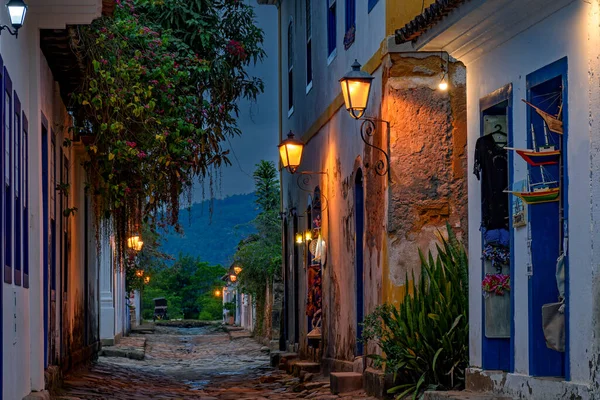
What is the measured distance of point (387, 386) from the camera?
1261 cm

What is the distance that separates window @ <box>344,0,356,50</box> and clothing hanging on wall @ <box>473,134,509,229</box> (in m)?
6.01

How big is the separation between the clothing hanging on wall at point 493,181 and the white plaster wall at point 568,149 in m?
0.20

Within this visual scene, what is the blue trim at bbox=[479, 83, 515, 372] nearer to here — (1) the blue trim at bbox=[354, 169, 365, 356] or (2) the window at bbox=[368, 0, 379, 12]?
(2) the window at bbox=[368, 0, 379, 12]

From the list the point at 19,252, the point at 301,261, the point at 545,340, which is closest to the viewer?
the point at 545,340

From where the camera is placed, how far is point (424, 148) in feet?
43.8

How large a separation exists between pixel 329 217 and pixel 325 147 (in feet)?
4.39

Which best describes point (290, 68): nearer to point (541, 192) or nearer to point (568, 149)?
point (541, 192)

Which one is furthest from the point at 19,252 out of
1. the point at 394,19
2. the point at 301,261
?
the point at 301,261

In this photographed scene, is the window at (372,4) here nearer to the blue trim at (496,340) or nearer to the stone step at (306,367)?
the blue trim at (496,340)

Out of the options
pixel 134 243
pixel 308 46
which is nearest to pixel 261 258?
pixel 134 243

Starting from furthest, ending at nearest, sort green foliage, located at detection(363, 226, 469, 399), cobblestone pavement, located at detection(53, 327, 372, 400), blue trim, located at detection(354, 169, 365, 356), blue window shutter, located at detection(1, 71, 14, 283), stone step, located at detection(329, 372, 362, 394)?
cobblestone pavement, located at detection(53, 327, 372, 400) → blue trim, located at detection(354, 169, 365, 356) → stone step, located at detection(329, 372, 362, 394) → green foliage, located at detection(363, 226, 469, 399) → blue window shutter, located at detection(1, 71, 14, 283)

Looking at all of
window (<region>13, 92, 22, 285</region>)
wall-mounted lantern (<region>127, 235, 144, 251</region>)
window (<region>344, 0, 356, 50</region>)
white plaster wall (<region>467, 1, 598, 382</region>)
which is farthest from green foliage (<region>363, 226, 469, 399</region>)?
wall-mounted lantern (<region>127, 235, 144, 251</region>)

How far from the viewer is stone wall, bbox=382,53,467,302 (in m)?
13.3

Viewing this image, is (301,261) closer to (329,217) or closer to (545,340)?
(329,217)
